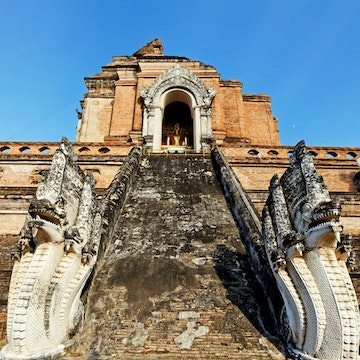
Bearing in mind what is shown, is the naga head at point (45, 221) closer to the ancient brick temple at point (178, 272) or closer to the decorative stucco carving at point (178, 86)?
the ancient brick temple at point (178, 272)

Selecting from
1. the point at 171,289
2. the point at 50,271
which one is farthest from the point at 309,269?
the point at 50,271

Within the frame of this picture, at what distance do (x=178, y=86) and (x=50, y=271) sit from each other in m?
12.1

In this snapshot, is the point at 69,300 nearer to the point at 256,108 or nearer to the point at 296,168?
the point at 296,168

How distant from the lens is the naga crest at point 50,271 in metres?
3.67

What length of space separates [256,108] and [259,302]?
14.8 meters

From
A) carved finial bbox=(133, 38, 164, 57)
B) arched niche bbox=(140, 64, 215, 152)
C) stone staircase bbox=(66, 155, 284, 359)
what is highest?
carved finial bbox=(133, 38, 164, 57)

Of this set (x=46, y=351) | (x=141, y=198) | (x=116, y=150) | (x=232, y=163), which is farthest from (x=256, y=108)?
(x=46, y=351)

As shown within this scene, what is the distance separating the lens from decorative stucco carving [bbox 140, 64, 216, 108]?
14.5 metres

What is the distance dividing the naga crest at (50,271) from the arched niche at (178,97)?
9.15 m

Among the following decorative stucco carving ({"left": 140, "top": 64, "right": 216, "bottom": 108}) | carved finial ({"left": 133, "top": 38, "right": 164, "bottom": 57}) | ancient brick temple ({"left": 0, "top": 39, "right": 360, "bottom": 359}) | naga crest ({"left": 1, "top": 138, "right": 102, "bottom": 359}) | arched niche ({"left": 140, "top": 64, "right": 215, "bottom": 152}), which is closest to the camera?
naga crest ({"left": 1, "top": 138, "right": 102, "bottom": 359})

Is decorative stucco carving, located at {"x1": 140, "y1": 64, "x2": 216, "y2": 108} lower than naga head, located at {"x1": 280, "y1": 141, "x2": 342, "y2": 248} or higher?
higher

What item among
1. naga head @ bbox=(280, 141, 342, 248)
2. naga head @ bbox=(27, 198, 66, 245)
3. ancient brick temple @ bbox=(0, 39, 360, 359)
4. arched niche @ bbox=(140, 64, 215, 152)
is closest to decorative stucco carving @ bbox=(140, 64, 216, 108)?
arched niche @ bbox=(140, 64, 215, 152)

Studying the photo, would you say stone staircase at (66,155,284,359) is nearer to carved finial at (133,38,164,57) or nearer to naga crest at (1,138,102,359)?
naga crest at (1,138,102,359)

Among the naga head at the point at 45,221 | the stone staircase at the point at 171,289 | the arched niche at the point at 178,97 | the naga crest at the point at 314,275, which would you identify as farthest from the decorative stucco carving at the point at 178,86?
the naga head at the point at 45,221
